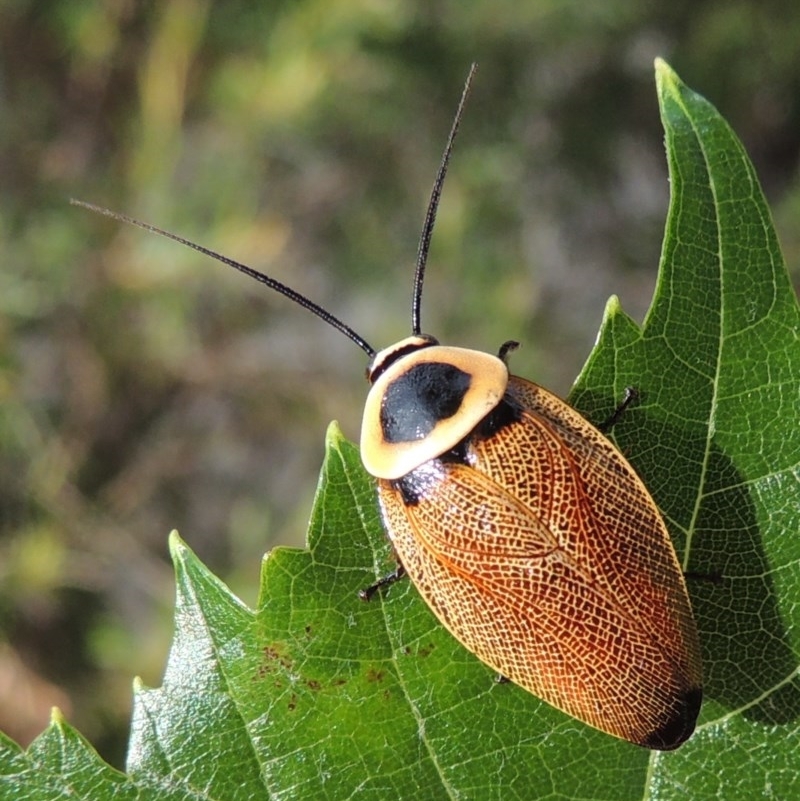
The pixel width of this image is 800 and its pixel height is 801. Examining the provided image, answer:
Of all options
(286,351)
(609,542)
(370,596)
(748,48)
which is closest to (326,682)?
(370,596)

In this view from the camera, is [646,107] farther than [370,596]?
Yes

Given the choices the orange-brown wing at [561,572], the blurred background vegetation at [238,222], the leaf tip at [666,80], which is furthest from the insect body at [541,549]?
the blurred background vegetation at [238,222]

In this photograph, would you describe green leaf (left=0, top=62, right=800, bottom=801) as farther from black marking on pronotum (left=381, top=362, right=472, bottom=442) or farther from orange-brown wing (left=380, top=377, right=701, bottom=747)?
black marking on pronotum (left=381, top=362, right=472, bottom=442)

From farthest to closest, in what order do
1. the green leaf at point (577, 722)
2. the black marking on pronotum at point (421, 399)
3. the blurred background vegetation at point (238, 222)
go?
1. the blurred background vegetation at point (238, 222)
2. the black marking on pronotum at point (421, 399)
3. the green leaf at point (577, 722)

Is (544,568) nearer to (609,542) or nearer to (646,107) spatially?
(609,542)

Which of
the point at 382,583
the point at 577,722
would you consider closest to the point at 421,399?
the point at 382,583

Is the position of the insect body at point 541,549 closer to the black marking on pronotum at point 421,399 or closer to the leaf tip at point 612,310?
the black marking on pronotum at point 421,399

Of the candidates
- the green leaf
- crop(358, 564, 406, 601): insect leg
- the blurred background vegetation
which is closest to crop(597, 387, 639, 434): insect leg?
the green leaf
